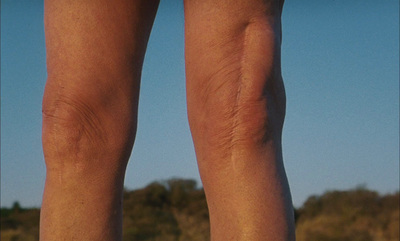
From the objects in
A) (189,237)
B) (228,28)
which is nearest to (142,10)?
(228,28)

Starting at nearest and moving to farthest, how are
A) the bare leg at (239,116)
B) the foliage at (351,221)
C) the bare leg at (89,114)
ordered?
the bare leg at (239,116)
the bare leg at (89,114)
the foliage at (351,221)

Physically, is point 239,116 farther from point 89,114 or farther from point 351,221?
point 351,221

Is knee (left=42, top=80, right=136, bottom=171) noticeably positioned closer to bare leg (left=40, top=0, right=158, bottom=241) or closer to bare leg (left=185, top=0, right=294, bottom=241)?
bare leg (left=40, top=0, right=158, bottom=241)

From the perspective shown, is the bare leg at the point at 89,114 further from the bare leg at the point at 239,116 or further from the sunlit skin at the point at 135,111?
the bare leg at the point at 239,116

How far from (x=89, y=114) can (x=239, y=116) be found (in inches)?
10.7

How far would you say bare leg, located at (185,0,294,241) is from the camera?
682mm

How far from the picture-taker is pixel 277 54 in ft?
2.48

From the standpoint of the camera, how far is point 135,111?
877 mm

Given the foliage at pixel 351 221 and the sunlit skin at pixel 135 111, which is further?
the foliage at pixel 351 221

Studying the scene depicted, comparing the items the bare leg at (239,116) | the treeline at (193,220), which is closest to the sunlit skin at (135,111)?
the bare leg at (239,116)

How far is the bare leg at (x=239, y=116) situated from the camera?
68 centimetres

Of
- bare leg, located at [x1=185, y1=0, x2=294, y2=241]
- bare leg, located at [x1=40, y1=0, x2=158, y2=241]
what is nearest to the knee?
bare leg, located at [x1=40, y1=0, x2=158, y2=241]

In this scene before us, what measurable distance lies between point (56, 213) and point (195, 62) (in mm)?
336

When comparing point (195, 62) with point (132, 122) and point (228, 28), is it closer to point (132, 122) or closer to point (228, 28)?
point (228, 28)
